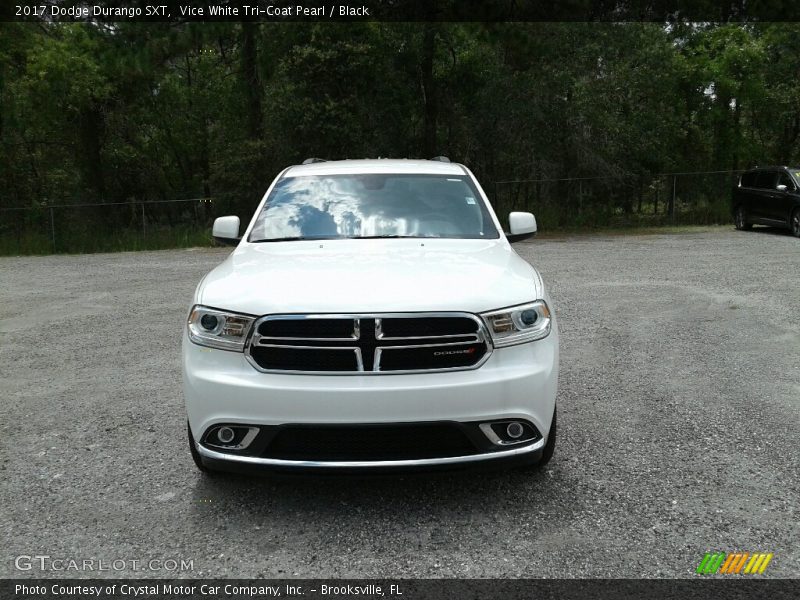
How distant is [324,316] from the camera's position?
338 cm

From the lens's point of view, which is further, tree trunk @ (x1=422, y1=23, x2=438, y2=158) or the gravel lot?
tree trunk @ (x1=422, y1=23, x2=438, y2=158)

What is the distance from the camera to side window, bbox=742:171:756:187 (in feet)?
69.2

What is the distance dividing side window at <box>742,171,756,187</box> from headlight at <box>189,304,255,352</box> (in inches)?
826

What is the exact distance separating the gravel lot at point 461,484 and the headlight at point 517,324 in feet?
2.67

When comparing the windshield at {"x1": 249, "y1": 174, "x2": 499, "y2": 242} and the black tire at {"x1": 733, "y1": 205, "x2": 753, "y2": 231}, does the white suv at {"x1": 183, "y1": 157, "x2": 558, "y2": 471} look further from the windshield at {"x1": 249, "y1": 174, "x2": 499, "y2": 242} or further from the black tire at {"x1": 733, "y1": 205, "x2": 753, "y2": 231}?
the black tire at {"x1": 733, "y1": 205, "x2": 753, "y2": 231}

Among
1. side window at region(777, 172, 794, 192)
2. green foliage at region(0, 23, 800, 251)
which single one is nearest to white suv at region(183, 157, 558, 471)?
side window at region(777, 172, 794, 192)

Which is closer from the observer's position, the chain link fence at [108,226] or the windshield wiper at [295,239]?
the windshield wiper at [295,239]

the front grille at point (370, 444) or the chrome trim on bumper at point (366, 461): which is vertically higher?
the front grille at point (370, 444)

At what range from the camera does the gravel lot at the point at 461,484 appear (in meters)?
3.27

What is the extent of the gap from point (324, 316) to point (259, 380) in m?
0.43

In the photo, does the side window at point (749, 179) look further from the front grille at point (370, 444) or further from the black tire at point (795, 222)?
the front grille at point (370, 444)

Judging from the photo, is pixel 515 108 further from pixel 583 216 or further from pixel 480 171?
pixel 583 216

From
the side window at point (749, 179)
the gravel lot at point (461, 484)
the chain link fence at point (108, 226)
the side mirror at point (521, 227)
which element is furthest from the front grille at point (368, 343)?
the side window at point (749, 179)

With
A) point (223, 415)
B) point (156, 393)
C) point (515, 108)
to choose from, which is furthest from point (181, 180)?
point (223, 415)
